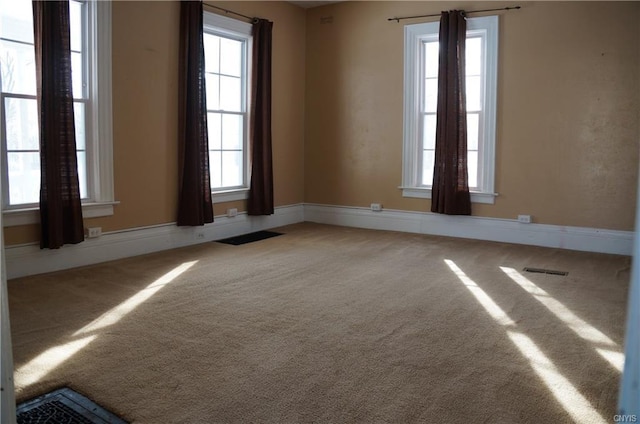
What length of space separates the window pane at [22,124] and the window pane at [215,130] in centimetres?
198

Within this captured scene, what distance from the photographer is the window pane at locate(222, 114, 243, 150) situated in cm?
624

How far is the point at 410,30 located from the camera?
6.50m

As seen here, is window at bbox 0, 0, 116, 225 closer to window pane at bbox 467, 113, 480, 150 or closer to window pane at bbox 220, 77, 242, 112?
window pane at bbox 220, 77, 242, 112

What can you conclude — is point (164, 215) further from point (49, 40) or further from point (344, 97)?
point (344, 97)

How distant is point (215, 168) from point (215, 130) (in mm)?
432

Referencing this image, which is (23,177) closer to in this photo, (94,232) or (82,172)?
(82,172)

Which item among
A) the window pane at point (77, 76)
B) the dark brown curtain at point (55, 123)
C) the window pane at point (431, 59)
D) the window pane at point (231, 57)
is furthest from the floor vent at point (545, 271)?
the window pane at point (77, 76)

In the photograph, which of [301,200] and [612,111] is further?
[301,200]

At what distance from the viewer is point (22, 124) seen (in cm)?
433

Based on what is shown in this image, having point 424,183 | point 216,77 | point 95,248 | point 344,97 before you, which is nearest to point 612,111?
point 424,183

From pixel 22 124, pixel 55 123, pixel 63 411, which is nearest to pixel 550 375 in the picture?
pixel 63 411

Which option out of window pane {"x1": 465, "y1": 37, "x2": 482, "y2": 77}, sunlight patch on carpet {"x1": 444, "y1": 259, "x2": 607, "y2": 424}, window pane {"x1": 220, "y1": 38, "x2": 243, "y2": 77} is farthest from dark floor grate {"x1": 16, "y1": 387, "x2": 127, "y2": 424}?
window pane {"x1": 465, "y1": 37, "x2": 482, "y2": 77}

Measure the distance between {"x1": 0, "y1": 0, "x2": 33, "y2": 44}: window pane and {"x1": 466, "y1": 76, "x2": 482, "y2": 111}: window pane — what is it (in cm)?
449

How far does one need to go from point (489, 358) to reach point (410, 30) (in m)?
4.72
